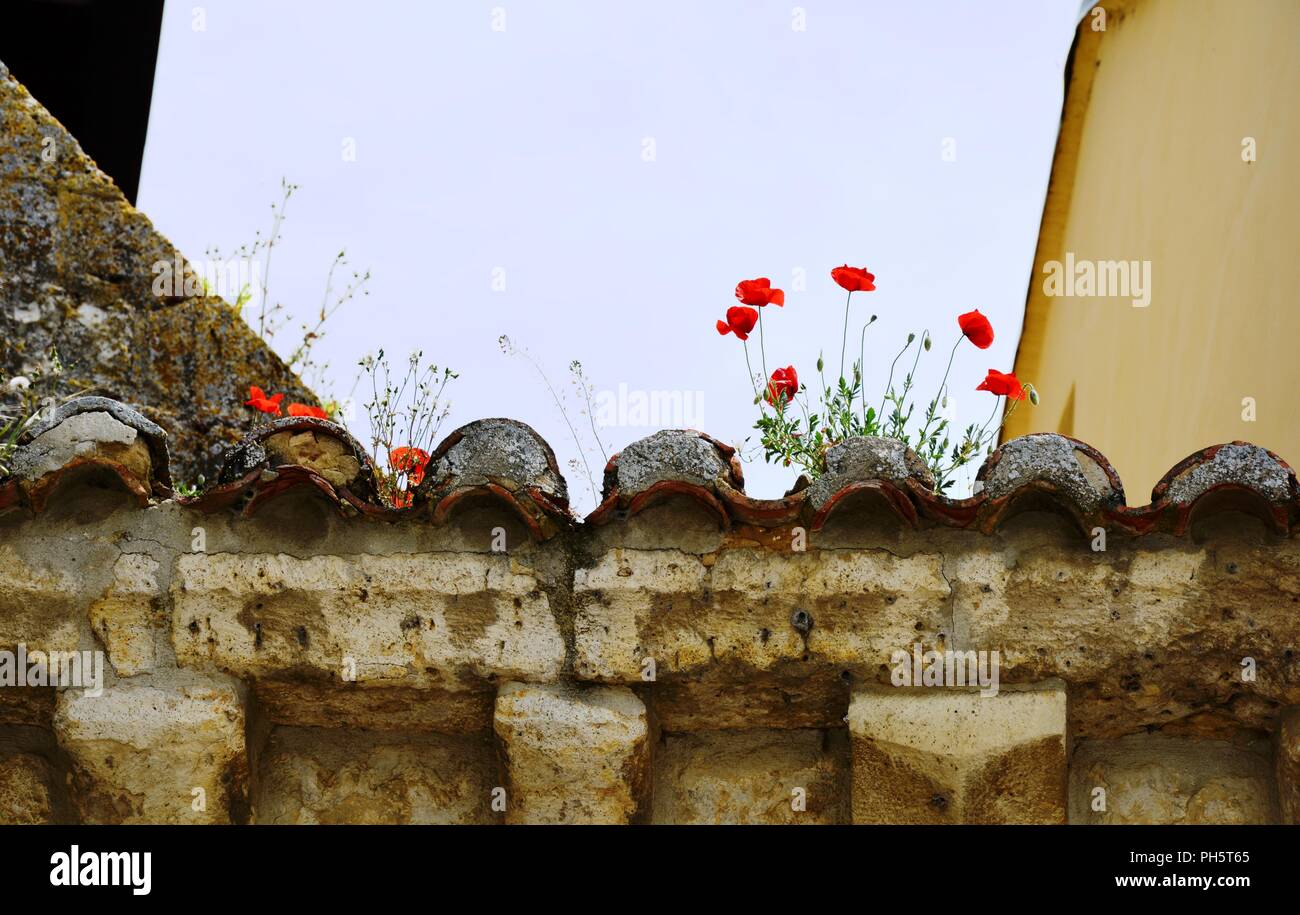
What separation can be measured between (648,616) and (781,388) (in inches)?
30.6

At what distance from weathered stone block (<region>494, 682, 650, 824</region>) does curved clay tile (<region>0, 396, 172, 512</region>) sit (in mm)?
873

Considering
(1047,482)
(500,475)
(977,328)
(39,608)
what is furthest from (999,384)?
(39,608)

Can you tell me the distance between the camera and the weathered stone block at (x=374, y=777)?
376 centimetres

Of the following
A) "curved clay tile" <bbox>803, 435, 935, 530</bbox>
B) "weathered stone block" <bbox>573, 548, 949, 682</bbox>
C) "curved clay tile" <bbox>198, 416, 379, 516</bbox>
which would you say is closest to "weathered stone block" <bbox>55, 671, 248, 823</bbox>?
"curved clay tile" <bbox>198, 416, 379, 516</bbox>

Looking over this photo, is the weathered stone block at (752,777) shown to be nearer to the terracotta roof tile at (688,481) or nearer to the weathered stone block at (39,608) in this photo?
the terracotta roof tile at (688,481)

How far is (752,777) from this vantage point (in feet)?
12.3

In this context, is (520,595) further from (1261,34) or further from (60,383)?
(1261,34)

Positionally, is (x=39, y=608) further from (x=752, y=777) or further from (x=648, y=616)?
(x=752, y=777)

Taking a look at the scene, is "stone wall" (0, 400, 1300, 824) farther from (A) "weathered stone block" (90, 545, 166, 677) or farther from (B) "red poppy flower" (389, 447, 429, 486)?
(B) "red poppy flower" (389, 447, 429, 486)

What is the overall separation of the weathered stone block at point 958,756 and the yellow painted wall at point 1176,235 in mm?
1426
